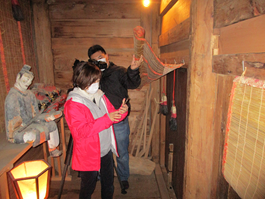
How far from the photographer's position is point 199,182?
1.35 meters

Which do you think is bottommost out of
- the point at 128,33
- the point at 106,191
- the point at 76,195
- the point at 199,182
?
the point at 76,195

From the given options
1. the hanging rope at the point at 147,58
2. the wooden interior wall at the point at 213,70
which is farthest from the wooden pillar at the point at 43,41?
the wooden interior wall at the point at 213,70

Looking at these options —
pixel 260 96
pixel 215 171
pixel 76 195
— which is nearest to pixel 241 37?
pixel 260 96

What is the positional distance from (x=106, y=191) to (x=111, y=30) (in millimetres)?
2029

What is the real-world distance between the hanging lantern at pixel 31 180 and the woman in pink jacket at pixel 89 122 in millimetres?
298

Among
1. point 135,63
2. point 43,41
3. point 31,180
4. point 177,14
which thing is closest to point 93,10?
point 43,41

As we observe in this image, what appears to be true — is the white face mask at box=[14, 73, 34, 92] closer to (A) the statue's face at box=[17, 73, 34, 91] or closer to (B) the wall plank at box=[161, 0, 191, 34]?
(A) the statue's face at box=[17, 73, 34, 91]

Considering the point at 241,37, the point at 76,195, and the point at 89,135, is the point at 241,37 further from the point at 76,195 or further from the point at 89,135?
the point at 76,195

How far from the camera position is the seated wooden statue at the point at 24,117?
153 centimetres

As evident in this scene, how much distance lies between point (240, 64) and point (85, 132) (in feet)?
3.58

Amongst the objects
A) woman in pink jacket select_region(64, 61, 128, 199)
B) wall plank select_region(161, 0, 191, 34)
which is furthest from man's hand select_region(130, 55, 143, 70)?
wall plank select_region(161, 0, 191, 34)

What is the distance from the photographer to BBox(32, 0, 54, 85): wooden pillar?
8.11 feet

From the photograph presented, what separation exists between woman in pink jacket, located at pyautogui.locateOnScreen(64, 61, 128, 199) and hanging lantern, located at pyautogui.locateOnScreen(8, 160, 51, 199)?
30cm

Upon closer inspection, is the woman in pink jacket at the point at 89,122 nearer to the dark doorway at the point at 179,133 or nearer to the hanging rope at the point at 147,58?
the hanging rope at the point at 147,58
